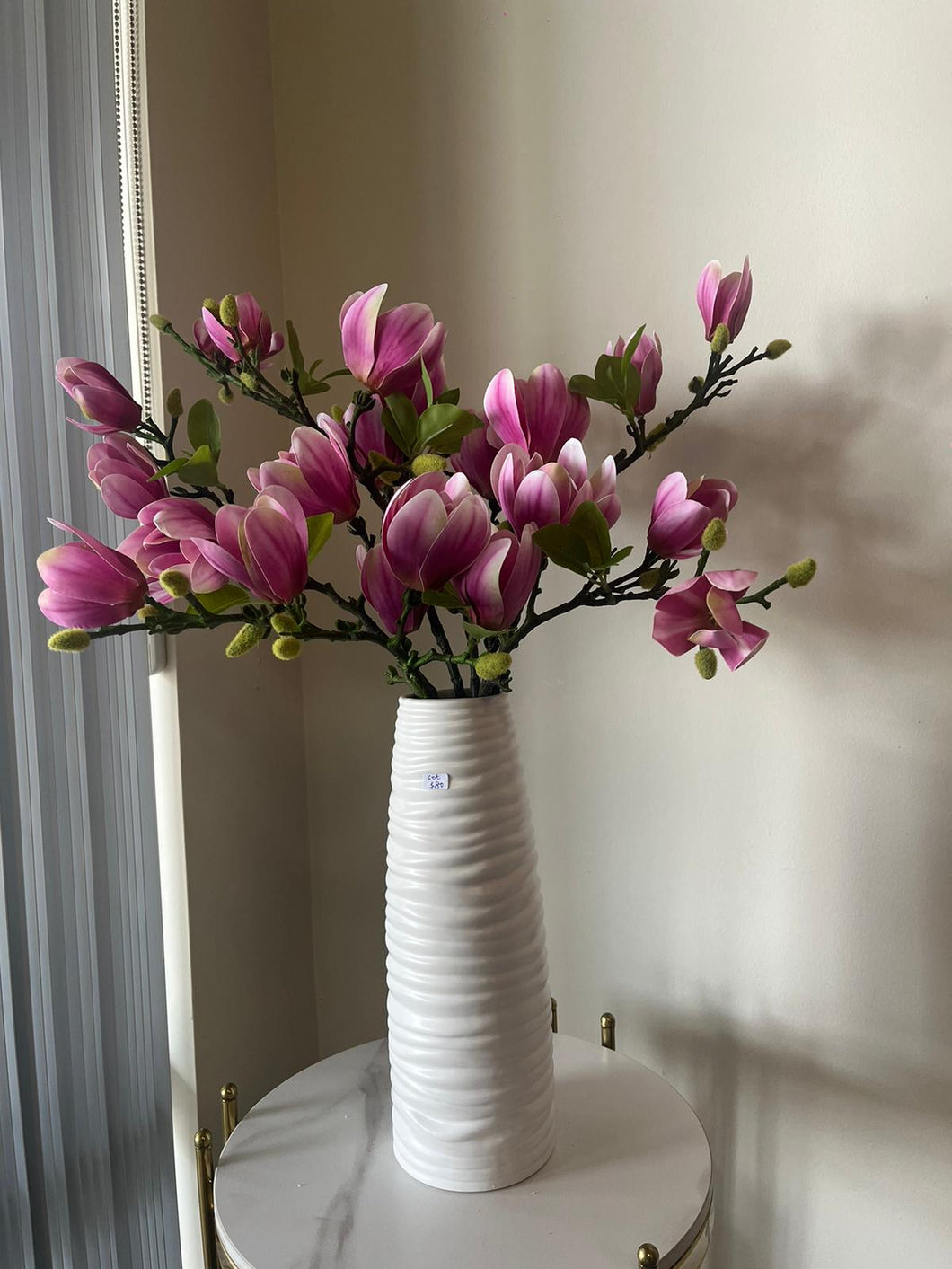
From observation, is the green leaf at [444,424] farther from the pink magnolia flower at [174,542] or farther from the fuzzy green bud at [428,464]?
the pink magnolia flower at [174,542]

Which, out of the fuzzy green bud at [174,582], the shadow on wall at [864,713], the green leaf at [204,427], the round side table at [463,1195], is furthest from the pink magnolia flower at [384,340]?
the round side table at [463,1195]

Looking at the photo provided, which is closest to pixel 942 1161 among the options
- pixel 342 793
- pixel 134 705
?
pixel 342 793

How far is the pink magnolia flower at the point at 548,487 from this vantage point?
2.02 ft

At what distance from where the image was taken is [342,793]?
1.08 meters

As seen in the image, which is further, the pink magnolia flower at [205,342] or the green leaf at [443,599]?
the pink magnolia flower at [205,342]

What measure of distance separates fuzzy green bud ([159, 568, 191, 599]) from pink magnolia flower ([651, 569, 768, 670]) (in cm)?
29

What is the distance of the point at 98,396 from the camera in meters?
0.65

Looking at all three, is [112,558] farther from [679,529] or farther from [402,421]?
[679,529]

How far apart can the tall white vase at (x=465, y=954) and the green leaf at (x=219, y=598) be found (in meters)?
0.16

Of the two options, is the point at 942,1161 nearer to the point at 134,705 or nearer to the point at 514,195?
the point at 134,705

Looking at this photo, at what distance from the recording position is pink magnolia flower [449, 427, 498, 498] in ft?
2.44

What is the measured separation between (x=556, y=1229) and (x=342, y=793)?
0.52 meters

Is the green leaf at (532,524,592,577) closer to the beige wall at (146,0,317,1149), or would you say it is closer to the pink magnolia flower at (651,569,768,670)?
the pink magnolia flower at (651,569,768,670)

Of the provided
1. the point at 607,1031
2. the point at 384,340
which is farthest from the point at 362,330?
the point at 607,1031
